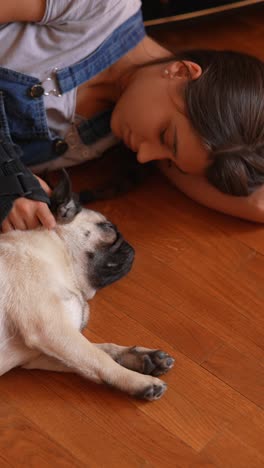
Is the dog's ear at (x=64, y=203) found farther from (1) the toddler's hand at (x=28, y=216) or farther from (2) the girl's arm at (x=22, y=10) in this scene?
(2) the girl's arm at (x=22, y=10)

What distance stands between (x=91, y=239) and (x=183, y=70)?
0.41 metres

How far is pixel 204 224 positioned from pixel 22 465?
68 centimetres

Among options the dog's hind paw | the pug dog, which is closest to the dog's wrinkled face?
the pug dog

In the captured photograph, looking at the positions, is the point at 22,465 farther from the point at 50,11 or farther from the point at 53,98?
the point at 50,11

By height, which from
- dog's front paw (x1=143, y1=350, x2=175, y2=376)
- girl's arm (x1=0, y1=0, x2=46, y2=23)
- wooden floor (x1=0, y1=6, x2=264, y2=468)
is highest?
girl's arm (x1=0, y1=0, x2=46, y2=23)

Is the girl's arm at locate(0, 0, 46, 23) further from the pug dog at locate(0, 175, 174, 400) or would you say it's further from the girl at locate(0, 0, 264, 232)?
the pug dog at locate(0, 175, 174, 400)

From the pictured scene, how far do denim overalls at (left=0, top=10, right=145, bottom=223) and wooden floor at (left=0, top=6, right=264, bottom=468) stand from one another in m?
0.13

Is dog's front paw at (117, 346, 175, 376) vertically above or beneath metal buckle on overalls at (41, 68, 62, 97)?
beneath

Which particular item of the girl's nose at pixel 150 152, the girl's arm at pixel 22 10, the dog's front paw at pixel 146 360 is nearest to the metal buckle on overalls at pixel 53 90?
the girl's arm at pixel 22 10

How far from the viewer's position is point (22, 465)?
3.30 ft

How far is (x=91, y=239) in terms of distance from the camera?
3.79 ft

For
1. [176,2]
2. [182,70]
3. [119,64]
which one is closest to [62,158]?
[119,64]

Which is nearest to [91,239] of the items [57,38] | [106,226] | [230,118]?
[106,226]

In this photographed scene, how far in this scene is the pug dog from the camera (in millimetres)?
1033
